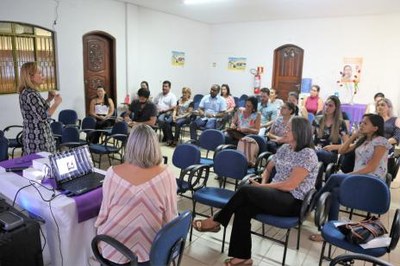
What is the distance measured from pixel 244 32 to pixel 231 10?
189 centimetres

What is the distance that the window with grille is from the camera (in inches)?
206

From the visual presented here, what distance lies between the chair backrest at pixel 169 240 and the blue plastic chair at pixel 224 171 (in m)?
1.01

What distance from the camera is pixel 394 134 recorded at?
4.34 m

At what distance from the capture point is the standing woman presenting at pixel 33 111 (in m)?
3.03

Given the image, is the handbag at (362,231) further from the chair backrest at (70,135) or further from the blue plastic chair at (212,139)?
the chair backrest at (70,135)

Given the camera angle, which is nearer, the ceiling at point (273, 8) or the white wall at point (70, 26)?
the white wall at point (70, 26)

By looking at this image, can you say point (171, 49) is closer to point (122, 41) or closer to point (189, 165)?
point (122, 41)

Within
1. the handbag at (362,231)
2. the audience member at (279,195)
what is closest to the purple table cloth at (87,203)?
the audience member at (279,195)

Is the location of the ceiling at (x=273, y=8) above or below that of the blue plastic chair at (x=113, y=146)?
above

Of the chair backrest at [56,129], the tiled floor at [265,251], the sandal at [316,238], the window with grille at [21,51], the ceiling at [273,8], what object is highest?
the ceiling at [273,8]

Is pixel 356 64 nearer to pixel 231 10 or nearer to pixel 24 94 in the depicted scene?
pixel 231 10

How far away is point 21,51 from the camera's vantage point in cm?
548

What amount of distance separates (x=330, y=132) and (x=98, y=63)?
5023mm

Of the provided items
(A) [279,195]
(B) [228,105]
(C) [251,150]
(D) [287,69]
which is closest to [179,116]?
(B) [228,105]
